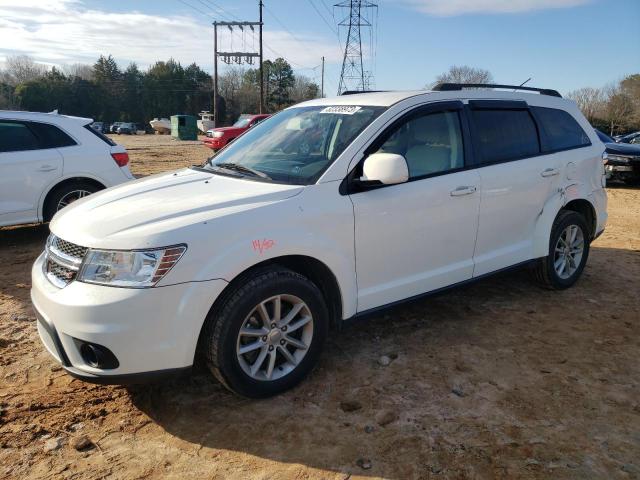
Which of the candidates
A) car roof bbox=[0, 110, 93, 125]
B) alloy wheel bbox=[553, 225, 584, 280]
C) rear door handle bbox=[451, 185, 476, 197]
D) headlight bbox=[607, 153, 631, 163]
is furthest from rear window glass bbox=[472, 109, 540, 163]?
headlight bbox=[607, 153, 631, 163]

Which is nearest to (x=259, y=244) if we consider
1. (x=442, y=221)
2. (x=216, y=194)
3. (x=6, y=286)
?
(x=216, y=194)

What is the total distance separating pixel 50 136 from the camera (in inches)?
271

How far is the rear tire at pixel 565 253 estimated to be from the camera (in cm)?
486

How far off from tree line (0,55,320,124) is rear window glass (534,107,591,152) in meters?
76.5

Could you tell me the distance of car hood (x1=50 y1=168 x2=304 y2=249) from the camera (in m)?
2.80

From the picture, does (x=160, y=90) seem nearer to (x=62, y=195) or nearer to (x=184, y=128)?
(x=184, y=128)

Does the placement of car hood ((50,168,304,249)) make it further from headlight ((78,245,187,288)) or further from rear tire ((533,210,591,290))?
rear tire ((533,210,591,290))

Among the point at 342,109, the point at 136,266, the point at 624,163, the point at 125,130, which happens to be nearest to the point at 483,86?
the point at 342,109

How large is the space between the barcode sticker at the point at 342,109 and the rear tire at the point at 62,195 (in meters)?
4.34

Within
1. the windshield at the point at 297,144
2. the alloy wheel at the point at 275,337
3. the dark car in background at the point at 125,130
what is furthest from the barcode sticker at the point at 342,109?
the dark car in background at the point at 125,130

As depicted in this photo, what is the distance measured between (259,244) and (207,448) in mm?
1127

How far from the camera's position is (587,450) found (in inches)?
108

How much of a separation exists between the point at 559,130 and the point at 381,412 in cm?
338

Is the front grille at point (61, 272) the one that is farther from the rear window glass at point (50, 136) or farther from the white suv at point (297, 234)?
the rear window glass at point (50, 136)
